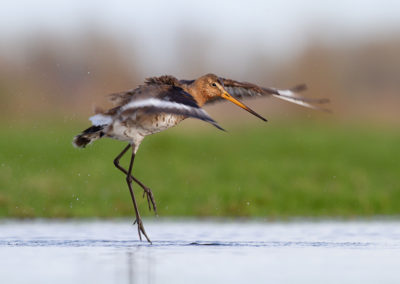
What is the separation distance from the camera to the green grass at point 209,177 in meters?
14.9

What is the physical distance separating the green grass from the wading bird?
8.57 feet

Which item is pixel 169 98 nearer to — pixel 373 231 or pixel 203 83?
pixel 203 83

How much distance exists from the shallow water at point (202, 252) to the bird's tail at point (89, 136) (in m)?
1.05

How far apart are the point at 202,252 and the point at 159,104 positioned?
5.99 feet

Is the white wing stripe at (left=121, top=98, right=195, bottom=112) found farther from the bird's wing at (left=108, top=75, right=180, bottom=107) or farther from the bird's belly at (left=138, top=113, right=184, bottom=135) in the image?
the bird's belly at (left=138, top=113, right=184, bottom=135)

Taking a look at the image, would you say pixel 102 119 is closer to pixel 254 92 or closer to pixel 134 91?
pixel 134 91

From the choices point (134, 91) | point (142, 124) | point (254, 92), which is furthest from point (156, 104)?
point (254, 92)

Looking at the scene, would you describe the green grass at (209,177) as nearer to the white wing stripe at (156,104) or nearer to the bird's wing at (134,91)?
the bird's wing at (134,91)

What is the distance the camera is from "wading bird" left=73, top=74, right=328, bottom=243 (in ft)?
35.8

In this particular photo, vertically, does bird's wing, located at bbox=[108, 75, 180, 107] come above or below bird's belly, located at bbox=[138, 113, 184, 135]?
above

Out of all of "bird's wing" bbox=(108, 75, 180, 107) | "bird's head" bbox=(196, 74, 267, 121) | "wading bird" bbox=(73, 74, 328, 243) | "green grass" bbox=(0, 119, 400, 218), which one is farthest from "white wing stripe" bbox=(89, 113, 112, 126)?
"green grass" bbox=(0, 119, 400, 218)

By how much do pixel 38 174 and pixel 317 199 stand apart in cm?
468

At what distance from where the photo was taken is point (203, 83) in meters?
12.2

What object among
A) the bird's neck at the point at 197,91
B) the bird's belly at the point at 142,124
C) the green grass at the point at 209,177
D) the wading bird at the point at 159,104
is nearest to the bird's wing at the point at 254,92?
the wading bird at the point at 159,104
